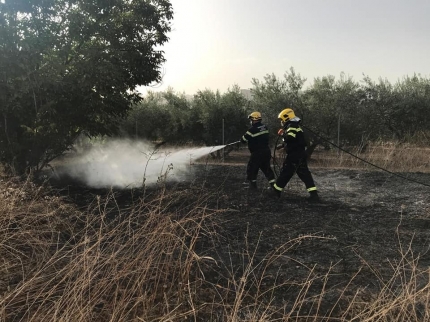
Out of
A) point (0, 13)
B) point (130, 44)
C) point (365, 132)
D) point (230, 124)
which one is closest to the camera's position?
point (0, 13)

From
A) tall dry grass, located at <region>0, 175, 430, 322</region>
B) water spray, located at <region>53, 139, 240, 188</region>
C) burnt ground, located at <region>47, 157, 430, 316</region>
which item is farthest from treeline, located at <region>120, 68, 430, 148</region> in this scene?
tall dry grass, located at <region>0, 175, 430, 322</region>

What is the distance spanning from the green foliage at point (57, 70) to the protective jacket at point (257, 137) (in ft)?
8.83

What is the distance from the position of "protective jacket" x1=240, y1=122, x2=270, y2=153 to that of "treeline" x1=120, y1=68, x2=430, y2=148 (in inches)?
235

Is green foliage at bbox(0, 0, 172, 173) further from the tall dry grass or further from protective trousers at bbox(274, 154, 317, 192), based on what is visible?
protective trousers at bbox(274, 154, 317, 192)

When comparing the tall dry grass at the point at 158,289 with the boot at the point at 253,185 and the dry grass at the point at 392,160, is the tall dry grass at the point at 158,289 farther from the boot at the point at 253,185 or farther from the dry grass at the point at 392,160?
the dry grass at the point at 392,160

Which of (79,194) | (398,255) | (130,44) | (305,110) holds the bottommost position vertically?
(398,255)

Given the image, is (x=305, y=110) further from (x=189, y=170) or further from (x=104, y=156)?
(x=104, y=156)

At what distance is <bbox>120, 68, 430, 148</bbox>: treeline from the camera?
14.4 m

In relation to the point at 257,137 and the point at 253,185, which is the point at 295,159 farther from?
the point at 253,185

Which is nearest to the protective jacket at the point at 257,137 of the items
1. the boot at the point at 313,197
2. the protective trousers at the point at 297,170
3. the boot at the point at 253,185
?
the boot at the point at 253,185

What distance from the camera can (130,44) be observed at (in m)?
7.80

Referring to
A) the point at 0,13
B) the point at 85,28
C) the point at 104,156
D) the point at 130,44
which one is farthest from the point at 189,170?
the point at 0,13

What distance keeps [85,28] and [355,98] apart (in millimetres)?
11333

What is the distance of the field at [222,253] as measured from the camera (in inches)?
92.1
